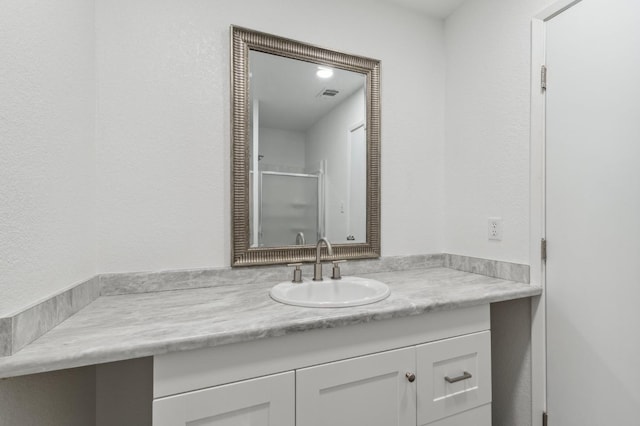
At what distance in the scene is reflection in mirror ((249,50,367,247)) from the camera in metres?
1.40

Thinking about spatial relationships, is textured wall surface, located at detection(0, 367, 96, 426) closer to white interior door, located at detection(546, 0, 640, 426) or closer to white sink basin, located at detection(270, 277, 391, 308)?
white sink basin, located at detection(270, 277, 391, 308)

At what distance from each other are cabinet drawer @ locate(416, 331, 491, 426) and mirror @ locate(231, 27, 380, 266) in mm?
605

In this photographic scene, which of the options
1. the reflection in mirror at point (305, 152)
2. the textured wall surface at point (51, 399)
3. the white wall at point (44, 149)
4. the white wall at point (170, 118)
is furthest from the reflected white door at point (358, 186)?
the textured wall surface at point (51, 399)

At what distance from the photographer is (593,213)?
1.14 m

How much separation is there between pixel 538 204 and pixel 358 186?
2.57ft

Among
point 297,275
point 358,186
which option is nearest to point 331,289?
point 297,275

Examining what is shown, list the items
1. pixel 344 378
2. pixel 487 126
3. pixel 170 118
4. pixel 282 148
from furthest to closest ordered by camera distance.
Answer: pixel 487 126
pixel 282 148
pixel 170 118
pixel 344 378

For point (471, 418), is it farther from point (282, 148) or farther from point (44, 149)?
point (44, 149)

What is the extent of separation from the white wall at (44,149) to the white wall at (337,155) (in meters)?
0.90

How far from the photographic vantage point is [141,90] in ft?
4.03

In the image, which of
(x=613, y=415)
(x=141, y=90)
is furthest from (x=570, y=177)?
(x=141, y=90)

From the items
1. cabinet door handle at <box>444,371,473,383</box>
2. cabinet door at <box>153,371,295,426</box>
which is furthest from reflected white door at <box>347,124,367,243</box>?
cabinet door at <box>153,371,295,426</box>

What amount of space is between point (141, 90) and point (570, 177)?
1709 millimetres

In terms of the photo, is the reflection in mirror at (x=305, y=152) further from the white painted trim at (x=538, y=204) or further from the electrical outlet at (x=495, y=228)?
the white painted trim at (x=538, y=204)
